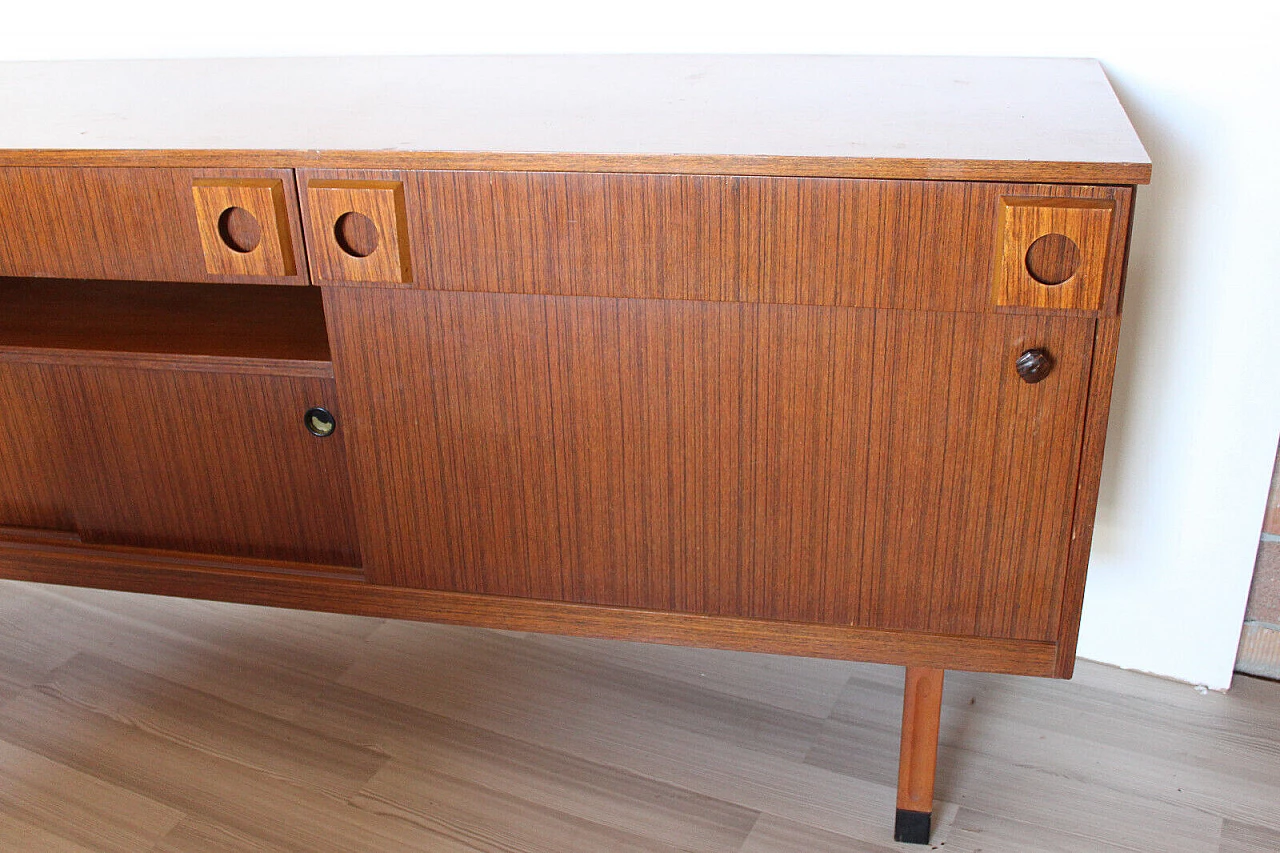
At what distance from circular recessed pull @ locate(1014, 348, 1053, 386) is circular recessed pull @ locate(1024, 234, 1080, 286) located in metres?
0.05

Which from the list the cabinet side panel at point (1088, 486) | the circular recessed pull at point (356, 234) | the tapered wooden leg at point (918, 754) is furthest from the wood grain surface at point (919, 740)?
the circular recessed pull at point (356, 234)

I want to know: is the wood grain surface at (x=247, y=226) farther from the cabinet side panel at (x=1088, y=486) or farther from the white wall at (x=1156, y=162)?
the cabinet side panel at (x=1088, y=486)

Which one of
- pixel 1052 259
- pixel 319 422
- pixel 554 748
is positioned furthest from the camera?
pixel 554 748

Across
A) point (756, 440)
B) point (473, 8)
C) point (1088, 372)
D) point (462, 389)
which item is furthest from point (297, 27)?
point (1088, 372)

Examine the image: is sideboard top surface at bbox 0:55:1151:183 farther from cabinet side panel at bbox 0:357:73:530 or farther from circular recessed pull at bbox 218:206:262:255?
cabinet side panel at bbox 0:357:73:530

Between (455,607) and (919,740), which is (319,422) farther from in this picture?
(919,740)

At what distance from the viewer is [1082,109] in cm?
83

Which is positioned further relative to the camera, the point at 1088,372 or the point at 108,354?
the point at 108,354

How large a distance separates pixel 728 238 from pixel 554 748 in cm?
58

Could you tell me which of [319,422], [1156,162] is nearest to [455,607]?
[319,422]

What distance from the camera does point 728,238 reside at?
76 centimetres

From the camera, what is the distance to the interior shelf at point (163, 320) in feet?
3.09

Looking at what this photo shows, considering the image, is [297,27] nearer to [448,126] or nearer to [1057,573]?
[448,126]

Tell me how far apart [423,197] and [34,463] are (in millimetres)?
496
